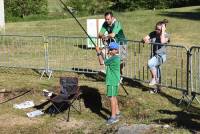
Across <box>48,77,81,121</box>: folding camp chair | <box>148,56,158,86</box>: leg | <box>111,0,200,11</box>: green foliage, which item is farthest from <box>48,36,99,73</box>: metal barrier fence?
<box>111,0,200,11</box>: green foliage

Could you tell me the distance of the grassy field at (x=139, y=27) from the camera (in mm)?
24703

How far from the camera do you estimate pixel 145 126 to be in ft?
31.6

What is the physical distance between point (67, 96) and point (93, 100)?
995 mm

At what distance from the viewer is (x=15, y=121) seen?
1129 centimetres

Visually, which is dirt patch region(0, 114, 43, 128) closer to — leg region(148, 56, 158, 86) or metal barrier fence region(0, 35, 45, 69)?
leg region(148, 56, 158, 86)

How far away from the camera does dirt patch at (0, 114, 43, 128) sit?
36.4 ft

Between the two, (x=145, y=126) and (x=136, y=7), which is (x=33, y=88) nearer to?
(x=145, y=126)

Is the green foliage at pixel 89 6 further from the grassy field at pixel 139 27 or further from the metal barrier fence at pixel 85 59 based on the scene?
the metal barrier fence at pixel 85 59

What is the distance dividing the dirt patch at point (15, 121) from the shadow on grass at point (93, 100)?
3.83ft

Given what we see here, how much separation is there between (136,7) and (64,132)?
1216 inches

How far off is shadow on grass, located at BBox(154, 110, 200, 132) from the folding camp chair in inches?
66.2

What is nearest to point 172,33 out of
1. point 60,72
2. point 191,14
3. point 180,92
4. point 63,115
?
point 191,14

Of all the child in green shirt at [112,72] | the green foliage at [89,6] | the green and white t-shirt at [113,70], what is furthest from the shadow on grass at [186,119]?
the green foliage at [89,6]

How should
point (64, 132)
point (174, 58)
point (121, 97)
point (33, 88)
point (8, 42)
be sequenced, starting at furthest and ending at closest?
point (8, 42) → point (174, 58) → point (33, 88) → point (121, 97) → point (64, 132)
